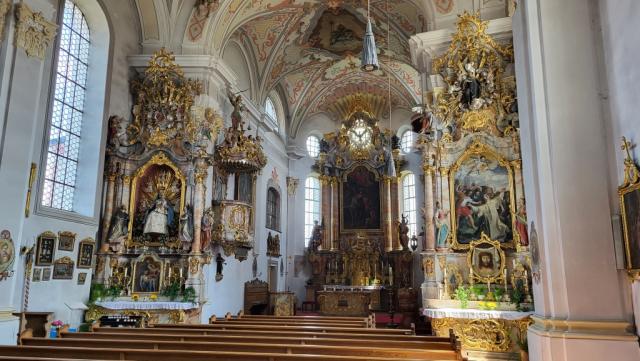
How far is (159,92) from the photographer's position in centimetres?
1290

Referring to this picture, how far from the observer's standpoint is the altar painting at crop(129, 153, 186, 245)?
12.1 metres

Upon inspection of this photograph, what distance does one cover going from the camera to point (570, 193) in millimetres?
5324

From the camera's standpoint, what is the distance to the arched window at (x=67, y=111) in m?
10.6

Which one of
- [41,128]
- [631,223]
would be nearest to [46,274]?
[41,128]

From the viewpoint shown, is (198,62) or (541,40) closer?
(541,40)

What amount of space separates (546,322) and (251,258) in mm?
11866

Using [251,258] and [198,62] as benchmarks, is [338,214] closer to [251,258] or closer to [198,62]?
[251,258]

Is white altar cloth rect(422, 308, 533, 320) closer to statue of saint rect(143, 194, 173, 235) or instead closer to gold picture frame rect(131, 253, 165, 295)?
gold picture frame rect(131, 253, 165, 295)

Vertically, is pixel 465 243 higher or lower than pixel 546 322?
higher

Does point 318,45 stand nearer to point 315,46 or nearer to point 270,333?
point 315,46

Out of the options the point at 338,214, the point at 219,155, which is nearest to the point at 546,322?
the point at 219,155

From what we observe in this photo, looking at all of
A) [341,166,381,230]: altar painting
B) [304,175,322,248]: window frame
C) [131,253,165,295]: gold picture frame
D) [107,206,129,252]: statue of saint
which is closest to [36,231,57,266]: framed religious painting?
[107,206,129,252]: statue of saint

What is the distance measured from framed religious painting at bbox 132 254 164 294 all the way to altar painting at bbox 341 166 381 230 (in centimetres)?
1035

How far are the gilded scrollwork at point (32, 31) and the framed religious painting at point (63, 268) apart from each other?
4078 mm
